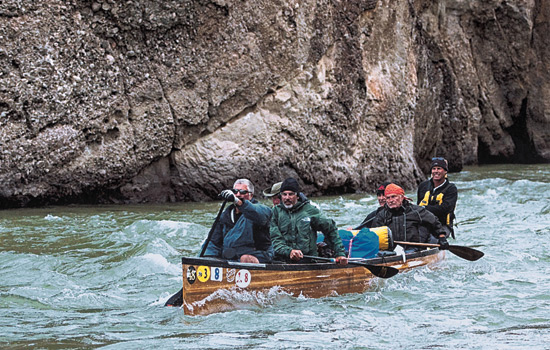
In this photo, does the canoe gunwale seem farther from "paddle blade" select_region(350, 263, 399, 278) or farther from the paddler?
the paddler

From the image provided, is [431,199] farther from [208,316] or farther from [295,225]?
[208,316]

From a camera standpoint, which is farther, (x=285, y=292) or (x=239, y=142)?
(x=239, y=142)

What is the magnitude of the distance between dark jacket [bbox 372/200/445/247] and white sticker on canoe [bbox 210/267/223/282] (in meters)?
3.36

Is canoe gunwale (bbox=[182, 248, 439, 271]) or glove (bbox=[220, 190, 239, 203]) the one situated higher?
glove (bbox=[220, 190, 239, 203])

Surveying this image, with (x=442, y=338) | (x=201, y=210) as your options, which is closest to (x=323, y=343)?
(x=442, y=338)

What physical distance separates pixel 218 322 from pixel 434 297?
271 cm

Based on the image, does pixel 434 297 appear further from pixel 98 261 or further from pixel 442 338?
pixel 98 261

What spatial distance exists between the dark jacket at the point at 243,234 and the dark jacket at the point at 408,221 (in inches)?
95.4

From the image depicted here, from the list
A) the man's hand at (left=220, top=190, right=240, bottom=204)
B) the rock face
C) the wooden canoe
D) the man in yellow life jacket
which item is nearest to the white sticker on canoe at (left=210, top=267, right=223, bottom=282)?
the wooden canoe

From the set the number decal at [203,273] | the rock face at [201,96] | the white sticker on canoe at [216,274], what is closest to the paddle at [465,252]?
the white sticker on canoe at [216,274]

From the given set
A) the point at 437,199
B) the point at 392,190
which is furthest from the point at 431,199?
the point at 392,190

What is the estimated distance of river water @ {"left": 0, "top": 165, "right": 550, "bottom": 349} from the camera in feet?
23.3

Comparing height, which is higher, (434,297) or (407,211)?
(407,211)

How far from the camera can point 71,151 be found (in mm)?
16312
